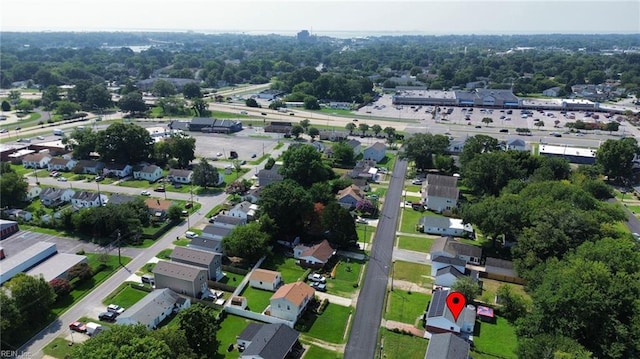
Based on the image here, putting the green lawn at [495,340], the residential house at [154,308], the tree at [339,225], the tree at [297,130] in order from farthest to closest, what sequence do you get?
the tree at [297,130] → the tree at [339,225] → the residential house at [154,308] → the green lawn at [495,340]

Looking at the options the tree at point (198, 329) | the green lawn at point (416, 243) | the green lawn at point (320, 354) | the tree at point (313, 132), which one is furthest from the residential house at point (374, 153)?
the tree at point (198, 329)

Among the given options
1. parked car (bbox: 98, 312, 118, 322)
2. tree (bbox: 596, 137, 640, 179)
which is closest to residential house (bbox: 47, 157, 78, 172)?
parked car (bbox: 98, 312, 118, 322)

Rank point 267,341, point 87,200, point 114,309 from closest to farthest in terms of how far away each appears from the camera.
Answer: point 267,341 → point 114,309 → point 87,200

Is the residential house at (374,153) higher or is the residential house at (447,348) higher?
the residential house at (374,153)

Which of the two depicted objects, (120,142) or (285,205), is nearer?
(285,205)

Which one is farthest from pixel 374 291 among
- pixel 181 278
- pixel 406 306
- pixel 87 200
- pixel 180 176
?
pixel 87 200

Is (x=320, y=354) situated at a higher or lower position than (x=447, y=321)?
lower

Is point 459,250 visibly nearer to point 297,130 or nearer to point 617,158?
point 617,158

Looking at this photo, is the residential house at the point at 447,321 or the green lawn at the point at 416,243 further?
the green lawn at the point at 416,243

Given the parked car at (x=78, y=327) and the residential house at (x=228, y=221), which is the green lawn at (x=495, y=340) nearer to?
the residential house at (x=228, y=221)
